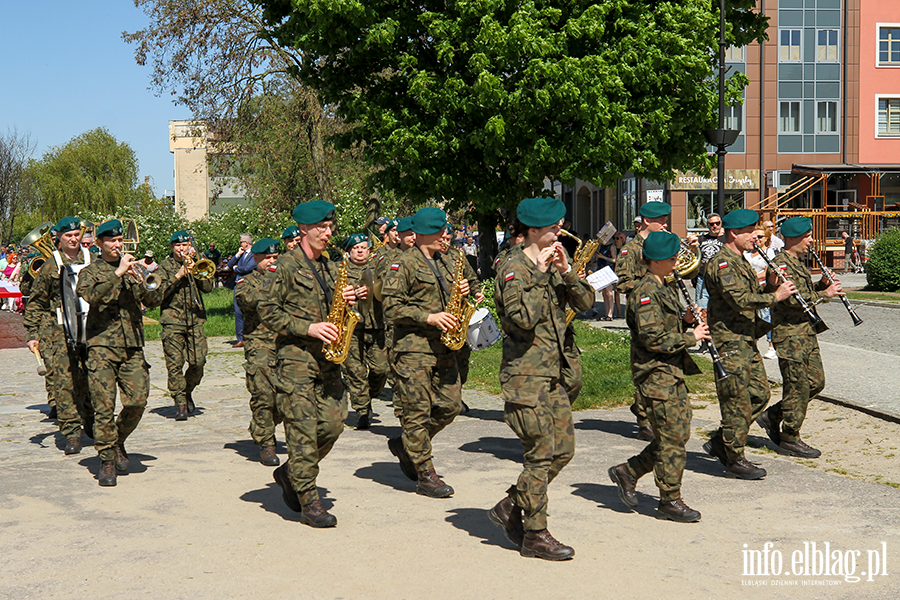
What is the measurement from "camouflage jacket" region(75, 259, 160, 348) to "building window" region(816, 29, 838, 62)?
131ft

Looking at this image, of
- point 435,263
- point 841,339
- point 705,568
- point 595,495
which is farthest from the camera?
point 841,339

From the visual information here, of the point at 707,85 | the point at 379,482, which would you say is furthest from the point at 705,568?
the point at 707,85

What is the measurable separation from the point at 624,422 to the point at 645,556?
4390mm

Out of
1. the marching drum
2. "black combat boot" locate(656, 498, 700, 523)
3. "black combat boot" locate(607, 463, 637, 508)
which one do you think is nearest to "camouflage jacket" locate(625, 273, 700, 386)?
"black combat boot" locate(607, 463, 637, 508)

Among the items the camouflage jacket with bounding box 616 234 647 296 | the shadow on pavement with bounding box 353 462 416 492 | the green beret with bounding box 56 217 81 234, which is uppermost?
the green beret with bounding box 56 217 81 234

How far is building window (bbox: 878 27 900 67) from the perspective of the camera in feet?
138

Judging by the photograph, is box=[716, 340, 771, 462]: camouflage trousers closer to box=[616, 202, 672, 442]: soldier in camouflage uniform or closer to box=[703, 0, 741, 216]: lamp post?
box=[616, 202, 672, 442]: soldier in camouflage uniform

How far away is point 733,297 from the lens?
766cm

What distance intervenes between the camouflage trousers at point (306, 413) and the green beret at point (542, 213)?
70.2 inches

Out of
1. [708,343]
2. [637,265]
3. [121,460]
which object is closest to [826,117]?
[637,265]

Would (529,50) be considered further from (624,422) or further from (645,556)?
(645,556)

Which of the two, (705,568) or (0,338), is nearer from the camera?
(705,568)

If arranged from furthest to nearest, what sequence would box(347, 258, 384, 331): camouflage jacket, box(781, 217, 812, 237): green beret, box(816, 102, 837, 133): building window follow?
box(816, 102, 837, 133): building window
box(347, 258, 384, 331): camouflage jacket
box(781, 217, 812, 237): green beret

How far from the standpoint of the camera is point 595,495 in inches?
284
